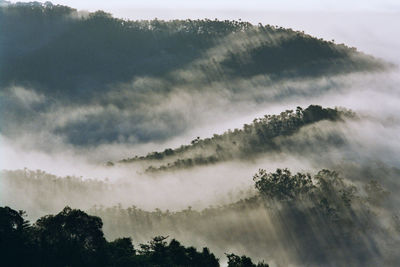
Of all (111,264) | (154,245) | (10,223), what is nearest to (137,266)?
(111,264)

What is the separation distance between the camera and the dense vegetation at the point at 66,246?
377 feet

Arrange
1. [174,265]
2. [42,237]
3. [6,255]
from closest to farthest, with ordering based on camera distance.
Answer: [6,255]
[42,237]
[174,265]

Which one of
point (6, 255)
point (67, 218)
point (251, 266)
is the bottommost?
point (251, 266)

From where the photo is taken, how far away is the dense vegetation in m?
115

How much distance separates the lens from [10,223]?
117625 millimetres

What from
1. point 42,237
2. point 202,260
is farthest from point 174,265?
point 42,237

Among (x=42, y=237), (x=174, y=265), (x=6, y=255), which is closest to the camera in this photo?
(x=6, y=255)

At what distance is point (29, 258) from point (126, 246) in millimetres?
26703

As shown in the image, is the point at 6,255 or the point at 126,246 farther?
the point at 126,246

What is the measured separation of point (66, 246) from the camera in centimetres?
12069

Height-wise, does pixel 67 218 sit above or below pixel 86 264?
above

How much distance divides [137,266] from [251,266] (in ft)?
90.0

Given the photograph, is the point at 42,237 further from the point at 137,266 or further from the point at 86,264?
the point at 137,266

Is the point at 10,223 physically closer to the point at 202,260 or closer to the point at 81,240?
the point at 81,240
